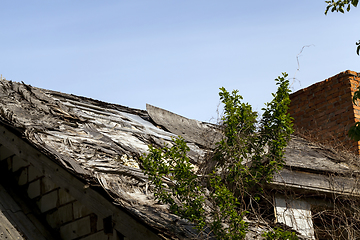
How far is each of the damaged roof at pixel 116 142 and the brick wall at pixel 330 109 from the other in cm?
141

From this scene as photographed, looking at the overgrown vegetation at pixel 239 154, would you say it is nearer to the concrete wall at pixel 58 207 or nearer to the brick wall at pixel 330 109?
the concrete wall at pixel 58 207

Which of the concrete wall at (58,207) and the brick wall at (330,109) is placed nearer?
the concrete wall at (58,207)

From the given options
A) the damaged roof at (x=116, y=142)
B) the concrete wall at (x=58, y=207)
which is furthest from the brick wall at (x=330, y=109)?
the concrete wall at (x=58, y=207)

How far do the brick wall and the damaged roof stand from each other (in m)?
1.41

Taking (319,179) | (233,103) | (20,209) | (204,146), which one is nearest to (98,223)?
(20,209)

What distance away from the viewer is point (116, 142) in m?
5.48

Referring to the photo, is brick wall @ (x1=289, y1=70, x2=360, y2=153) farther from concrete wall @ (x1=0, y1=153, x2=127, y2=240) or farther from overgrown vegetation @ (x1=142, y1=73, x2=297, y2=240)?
concrete wall @ (x1=0, y1=153, x2=127, y2=240)

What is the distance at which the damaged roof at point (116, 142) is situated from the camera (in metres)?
4.11

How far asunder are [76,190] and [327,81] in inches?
270

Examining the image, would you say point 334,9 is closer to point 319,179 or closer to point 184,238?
point 319,179

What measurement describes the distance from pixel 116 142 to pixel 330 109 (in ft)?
18.5

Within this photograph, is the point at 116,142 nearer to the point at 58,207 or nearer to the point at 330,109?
the point at 58,207

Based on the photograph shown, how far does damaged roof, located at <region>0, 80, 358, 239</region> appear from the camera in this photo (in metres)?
4.11

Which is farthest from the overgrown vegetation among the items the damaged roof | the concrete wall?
the concrete wall
